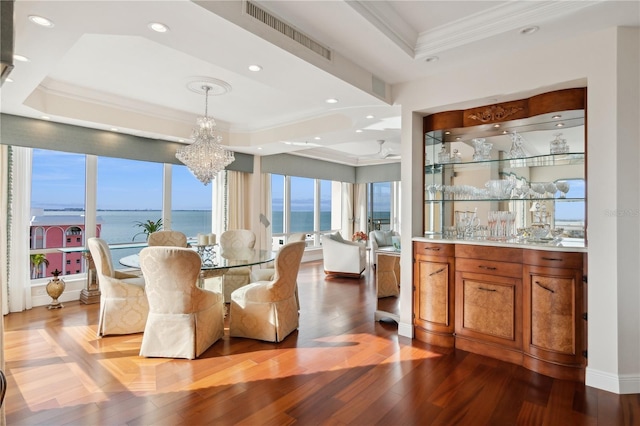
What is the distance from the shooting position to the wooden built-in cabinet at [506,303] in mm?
2781

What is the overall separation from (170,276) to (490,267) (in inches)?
113

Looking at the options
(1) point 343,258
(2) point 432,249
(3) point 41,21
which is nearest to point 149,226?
(1) point 343,258

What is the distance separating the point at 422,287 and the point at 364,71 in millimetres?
2248

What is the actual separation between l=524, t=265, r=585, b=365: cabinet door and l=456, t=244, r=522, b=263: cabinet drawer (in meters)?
0.14

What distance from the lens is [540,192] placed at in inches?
132

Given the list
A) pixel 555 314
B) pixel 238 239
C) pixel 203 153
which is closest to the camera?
pixel 555 314

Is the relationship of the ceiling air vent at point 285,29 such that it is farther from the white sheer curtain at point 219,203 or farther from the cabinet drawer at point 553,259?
the white sheer curtain at point 219,203

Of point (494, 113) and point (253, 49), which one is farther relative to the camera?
point (494, 113)

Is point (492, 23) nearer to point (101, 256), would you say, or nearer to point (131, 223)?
point (101, 256)

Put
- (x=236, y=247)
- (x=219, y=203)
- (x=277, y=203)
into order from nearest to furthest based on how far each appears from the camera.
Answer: (x=236, y=247), (x=219, y=203), (x=277, y=203)

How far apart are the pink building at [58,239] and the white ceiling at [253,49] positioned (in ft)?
4.97

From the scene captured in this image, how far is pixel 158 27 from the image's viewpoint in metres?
2.28

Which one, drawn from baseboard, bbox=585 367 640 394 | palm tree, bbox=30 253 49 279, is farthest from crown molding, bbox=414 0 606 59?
palm tree, bbox=30 253 49 279

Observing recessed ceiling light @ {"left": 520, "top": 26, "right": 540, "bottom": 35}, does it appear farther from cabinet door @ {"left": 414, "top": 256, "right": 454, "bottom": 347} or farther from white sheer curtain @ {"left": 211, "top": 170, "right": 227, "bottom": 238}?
white sheer curtain @ {"left": 211, "top": 170, "right": 227, "bottom": 238}
